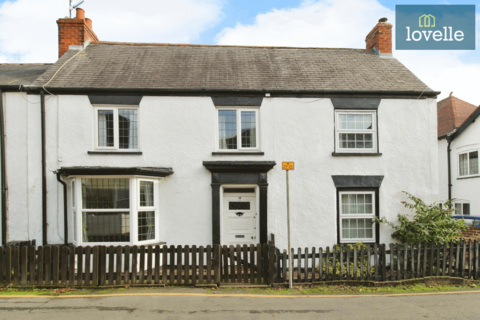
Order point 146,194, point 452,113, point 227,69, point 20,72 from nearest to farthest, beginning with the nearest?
point 146,194 → point 227,69 → point 20,72 → point 452,113

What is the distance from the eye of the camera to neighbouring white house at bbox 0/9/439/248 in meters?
9.43

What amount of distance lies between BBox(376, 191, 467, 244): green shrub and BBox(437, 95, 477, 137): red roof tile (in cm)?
983

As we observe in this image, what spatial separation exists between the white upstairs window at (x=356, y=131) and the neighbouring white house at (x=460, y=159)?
332 inches

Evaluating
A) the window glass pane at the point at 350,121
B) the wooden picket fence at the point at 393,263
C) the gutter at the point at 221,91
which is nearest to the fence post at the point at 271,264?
the wooden picket fence at the point at 393,263

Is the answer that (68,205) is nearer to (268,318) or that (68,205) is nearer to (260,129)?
(260,129)

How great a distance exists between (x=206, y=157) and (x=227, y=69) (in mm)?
3573

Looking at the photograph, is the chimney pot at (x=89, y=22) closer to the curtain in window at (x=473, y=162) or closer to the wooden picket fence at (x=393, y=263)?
the wooden picket fence at (x=393, y=263)

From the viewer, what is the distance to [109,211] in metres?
8.87

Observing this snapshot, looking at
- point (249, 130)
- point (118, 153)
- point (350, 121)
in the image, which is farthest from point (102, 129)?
point (350, 121)

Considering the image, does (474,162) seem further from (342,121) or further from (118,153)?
(118,153)

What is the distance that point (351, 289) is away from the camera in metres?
7.56

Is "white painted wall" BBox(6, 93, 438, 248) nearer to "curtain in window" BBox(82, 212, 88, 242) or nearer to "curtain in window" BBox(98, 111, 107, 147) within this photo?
"curtain in window" BBox(98, 111, 107, 147)

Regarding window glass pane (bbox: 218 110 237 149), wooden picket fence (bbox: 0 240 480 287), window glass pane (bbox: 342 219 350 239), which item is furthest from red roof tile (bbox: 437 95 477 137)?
window glass pane (bbox: 218 110 237 149)

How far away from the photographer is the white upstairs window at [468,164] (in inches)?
611
